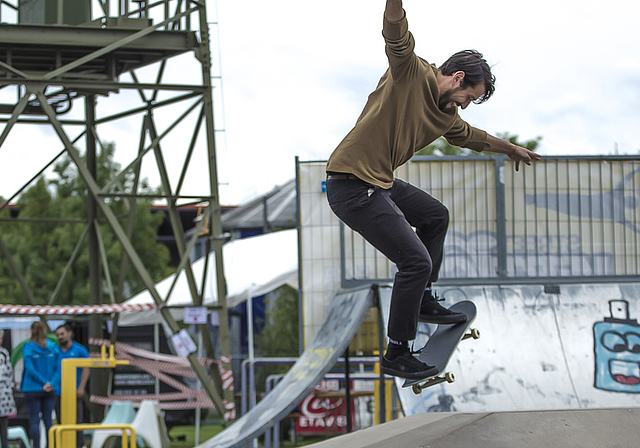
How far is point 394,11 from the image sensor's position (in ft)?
13.0

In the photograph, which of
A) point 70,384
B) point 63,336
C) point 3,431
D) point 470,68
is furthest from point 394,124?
point 63,336

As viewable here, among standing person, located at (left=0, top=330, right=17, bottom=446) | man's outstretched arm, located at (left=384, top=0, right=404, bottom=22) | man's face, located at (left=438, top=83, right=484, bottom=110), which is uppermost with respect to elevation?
man's outstretched arm, located at (left=384, top=0, right=404, bottom=22)

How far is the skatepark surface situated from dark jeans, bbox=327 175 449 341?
1.99 ft

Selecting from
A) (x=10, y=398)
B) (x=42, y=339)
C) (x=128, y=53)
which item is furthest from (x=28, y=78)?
(x=10, y=398)

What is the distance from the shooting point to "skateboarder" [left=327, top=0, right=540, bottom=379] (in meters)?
4.44

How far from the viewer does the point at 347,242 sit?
10297 mm

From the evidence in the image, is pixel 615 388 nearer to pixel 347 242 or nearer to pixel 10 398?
pixel 347 242

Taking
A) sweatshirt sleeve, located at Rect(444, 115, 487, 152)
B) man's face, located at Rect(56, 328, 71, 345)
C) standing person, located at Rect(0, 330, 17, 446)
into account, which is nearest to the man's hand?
sweatshirt sleeve, located at Rect(444, 115, 487, 152)

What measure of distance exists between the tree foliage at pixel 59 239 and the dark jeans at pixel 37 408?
1328 centimetres

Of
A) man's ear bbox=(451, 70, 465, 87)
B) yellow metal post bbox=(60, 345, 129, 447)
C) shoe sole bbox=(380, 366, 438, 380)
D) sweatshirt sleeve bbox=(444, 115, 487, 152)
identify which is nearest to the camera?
man's ear bbox=(451, 70, 465, 87)

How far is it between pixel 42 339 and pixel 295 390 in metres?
4.53

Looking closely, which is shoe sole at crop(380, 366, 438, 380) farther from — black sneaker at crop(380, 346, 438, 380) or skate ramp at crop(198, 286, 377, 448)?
skate ramp at crop(198, 286, 377, 448)

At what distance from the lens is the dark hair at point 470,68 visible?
4578mm

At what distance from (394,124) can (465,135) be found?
77 cm
